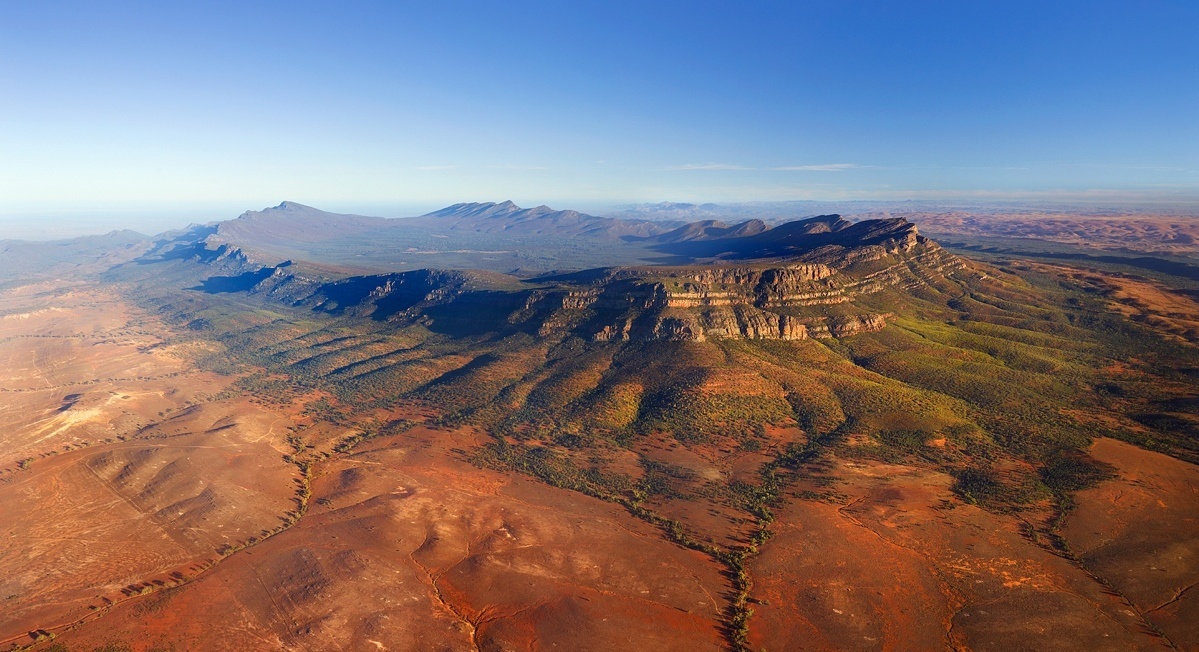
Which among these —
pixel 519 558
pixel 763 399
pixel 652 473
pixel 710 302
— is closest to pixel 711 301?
pixel 710 302

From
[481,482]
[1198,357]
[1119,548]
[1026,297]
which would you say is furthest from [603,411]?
[1026,297]

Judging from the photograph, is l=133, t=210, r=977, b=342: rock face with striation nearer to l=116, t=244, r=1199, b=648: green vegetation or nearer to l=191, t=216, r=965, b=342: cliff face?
l=191, t=216, r=965, b=342: cliff face

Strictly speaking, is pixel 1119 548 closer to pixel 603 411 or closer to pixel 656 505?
pixel 656 505

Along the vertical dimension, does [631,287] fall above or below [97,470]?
above

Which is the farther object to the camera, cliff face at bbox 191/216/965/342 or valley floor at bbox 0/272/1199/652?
cliff face at bbox 191/216/965/342

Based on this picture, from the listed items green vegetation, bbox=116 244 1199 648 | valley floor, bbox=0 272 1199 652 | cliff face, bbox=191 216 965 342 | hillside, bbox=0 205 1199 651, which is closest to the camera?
valley floor, bbox=0 272 1199 652

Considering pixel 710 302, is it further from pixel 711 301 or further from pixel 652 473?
pixel 652 473

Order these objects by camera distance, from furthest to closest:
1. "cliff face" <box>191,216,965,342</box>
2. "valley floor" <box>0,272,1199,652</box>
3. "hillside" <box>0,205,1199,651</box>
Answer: "cliff face" <box>191,216,965,342</box>, "hillside" <box>0,205,1199,651</box>, "valley floor" <box>0,272,1199,652</box>

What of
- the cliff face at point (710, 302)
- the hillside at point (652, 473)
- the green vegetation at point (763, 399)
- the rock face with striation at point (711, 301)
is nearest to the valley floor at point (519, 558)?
the hillside at point (652, 473)

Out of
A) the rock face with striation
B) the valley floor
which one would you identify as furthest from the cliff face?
the valley floor

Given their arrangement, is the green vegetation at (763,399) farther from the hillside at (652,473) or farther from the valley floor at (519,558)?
the valley floor at (519,558)

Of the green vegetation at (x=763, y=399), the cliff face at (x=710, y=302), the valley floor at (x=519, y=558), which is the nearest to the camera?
the valley floor at (x=519, y=558)
